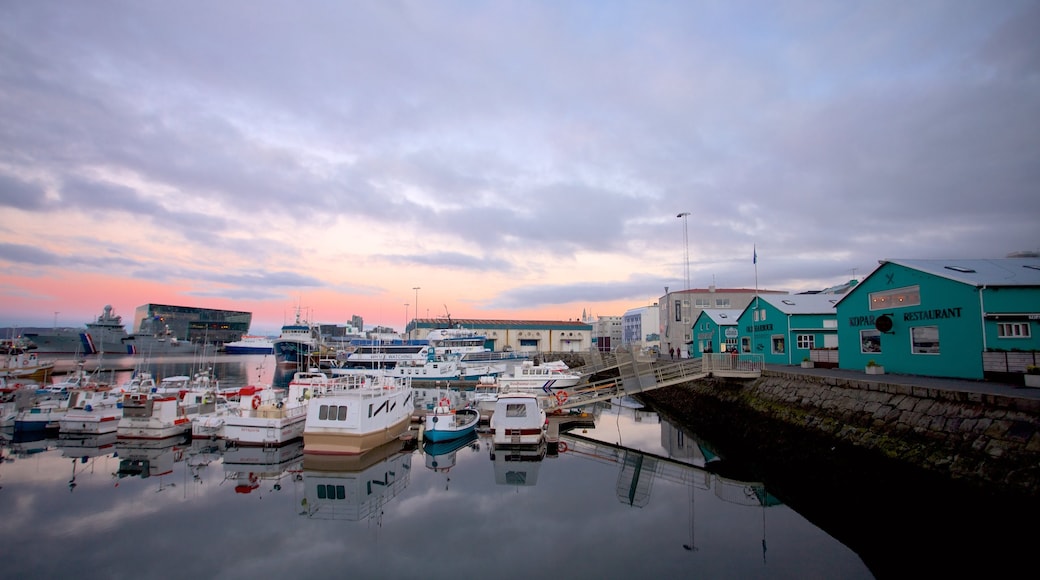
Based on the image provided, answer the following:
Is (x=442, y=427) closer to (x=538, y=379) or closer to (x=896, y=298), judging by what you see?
(x=538, y=379)

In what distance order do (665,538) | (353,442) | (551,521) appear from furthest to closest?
1. (353,442)
2. (551,521)
3. (665,538)

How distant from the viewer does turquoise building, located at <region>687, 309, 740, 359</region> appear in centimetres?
3944

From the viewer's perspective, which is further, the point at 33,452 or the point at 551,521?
the point at 33,452

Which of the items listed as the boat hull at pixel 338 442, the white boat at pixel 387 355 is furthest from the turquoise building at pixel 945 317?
the white boat at pixel 387 355

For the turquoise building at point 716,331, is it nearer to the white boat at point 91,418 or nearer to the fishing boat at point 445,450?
the fishing boat at point 445,450

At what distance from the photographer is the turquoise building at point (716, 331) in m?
39.4

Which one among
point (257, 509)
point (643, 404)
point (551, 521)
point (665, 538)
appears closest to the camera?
point (665, 538)

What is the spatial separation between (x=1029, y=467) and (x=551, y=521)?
10.7m

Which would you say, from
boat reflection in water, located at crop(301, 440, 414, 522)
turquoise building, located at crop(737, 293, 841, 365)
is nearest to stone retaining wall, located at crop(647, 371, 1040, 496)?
turquoise building, located at crop(737, 293, 841, 365)

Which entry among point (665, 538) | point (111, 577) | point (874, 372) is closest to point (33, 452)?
point (111, 577)

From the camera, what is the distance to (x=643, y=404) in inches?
1517

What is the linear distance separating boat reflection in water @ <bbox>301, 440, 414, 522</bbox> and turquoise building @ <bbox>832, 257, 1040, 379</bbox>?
2060 centimetres

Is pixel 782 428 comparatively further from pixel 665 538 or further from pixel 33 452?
pixel 33 452

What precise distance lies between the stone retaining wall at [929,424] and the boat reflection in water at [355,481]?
14.9 m
